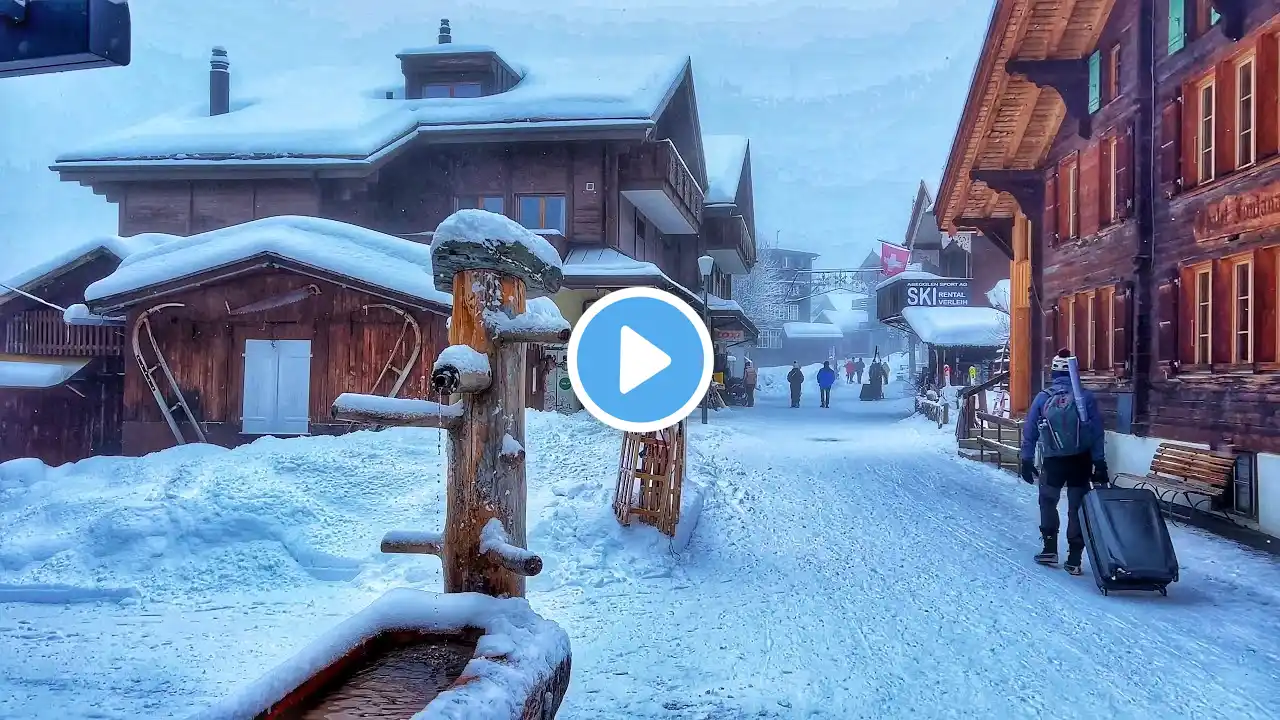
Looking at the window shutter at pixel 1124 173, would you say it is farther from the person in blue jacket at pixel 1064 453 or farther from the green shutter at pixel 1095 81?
the person in blue jacket at pixel 1064 453

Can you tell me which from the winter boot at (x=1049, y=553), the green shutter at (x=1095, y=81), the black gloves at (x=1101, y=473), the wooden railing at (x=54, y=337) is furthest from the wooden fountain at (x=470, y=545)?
the wooden railing at (x=54, y=337)

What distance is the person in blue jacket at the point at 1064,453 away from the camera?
7418 millimetres

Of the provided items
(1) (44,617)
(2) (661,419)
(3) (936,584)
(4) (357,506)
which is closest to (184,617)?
(1) (44,617)

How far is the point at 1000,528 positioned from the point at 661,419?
638 centimetres

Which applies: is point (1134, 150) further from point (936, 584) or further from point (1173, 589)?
point (936, 584)

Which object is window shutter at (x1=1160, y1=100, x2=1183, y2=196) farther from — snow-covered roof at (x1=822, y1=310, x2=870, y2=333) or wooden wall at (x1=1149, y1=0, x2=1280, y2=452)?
snow-covered roof at (x1=822, y1=310, x2=870, y2=333)

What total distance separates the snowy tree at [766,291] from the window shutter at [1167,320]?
151 ft

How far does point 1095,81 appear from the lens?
13492mm

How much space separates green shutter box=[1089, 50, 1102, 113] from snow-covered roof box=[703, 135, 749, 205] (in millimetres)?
16219

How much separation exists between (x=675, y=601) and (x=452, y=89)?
18.9 meters

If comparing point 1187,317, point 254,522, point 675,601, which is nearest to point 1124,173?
point 1187,317

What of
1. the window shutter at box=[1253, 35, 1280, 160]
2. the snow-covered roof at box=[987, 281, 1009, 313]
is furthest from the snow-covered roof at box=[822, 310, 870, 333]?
the window shutter at box=[1253, 35, 1280, 160]

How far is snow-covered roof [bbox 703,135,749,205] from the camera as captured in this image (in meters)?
29.7

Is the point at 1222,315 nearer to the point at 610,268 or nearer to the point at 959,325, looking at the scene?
the point at 610,268
